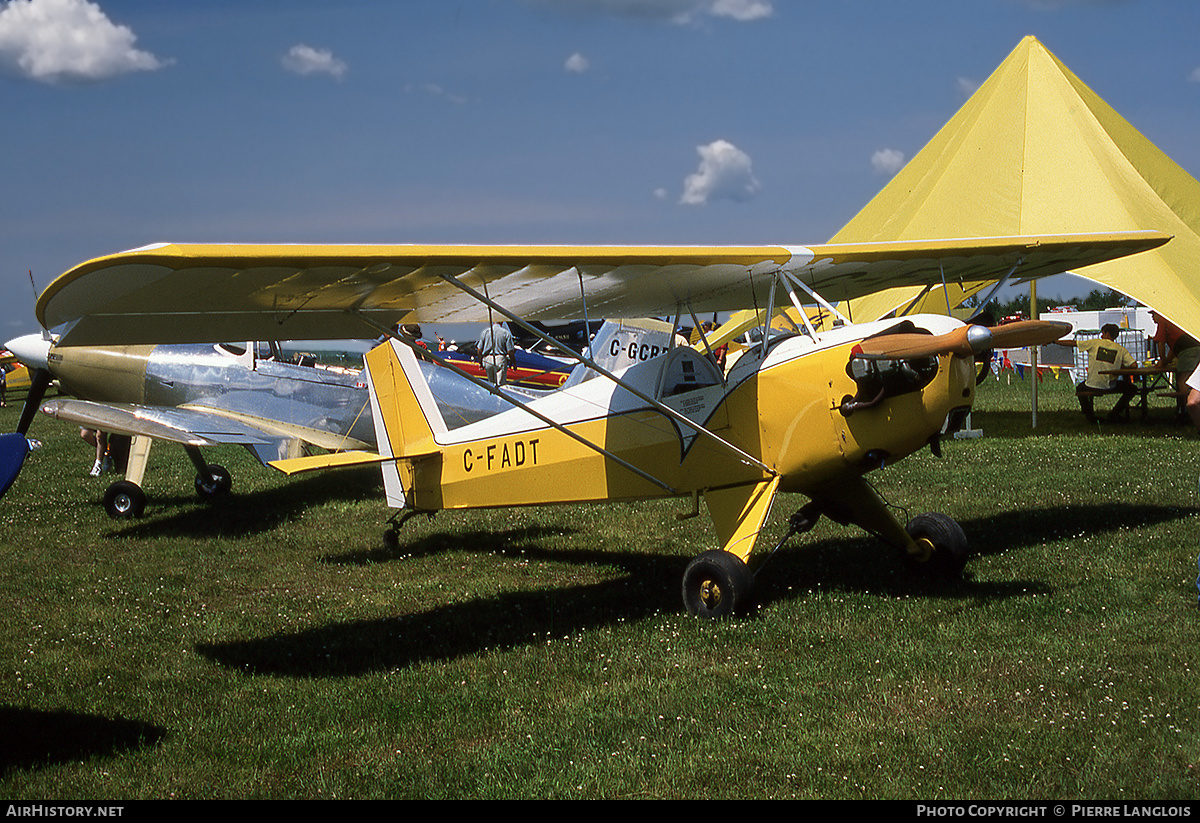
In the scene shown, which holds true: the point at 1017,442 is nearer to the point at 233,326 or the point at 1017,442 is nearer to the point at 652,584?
the point at 652,584

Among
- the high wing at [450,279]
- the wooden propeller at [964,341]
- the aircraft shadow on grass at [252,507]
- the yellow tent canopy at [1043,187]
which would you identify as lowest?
the aircraft shadow on grass at [252,507]

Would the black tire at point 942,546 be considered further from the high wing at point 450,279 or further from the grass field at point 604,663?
the high wing at point 450,279

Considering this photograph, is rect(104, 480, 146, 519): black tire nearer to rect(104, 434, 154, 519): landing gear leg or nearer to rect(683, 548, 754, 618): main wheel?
rect(104, 434, 154, 519): landing gear leg

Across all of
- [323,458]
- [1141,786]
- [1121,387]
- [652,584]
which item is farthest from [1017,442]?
[1141,786]

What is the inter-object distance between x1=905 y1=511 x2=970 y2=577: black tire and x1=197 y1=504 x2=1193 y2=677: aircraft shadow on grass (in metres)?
0.10

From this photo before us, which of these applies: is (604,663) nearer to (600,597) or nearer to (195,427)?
(600,597)

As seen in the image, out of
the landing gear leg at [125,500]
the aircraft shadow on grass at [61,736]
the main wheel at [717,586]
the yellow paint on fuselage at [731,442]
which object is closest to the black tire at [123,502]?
the landing gear leg at [125,500]

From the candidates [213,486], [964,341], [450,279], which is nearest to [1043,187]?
[964,341]

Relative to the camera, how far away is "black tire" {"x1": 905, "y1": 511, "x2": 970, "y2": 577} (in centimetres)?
696

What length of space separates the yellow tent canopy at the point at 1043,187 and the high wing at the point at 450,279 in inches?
195

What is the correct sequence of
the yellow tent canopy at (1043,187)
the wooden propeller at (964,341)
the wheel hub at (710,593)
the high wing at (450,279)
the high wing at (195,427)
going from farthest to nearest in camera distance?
the yellow tent canopy at (1043,187)
the high wing at (195,427)
the wheel hub at (710,593)
the wooden propeller at (964,341)
the high wing at (450,279)

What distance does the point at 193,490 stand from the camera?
14.1 metres

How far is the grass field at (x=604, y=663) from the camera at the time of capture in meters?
4.11

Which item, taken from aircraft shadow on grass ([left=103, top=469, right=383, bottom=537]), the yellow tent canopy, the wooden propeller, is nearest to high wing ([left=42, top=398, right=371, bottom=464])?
aircraft shadow on grass ([left=103, top=469, right=383, bottom=537])
